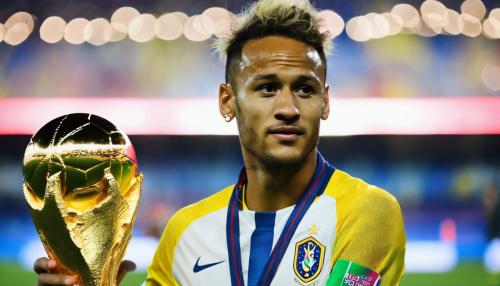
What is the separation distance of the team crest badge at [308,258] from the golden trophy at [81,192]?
569 mm

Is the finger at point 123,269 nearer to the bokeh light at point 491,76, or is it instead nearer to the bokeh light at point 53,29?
the bokeh light at point 53,29

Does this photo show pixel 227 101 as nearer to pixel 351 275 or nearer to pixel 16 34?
pixel 351 275

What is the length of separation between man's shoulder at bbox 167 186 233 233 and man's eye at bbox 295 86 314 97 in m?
0.55

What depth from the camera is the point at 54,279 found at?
207cm

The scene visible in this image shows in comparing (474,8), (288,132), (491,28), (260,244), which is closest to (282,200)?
(260,244)

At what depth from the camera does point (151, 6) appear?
22.0 m

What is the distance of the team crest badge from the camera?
7.73 ft

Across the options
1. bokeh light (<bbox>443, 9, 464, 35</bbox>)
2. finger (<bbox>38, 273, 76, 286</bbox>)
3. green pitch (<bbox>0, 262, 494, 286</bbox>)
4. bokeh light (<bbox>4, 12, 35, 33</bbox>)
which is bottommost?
green pitch (<bbox>0, 262, 494, 286</bbox>)

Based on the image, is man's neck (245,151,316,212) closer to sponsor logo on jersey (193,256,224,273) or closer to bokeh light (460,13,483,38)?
sponsor logo on jersey (193,256,224,273)

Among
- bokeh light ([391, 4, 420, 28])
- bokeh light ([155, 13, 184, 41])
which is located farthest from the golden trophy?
bokeh light ([391, 4, 420, 28])

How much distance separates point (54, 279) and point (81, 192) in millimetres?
243

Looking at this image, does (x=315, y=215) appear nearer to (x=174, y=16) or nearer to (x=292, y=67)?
(x=292, y=67)

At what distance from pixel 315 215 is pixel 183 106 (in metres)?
14.9

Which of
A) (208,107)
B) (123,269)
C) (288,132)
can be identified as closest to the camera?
(123,269)
